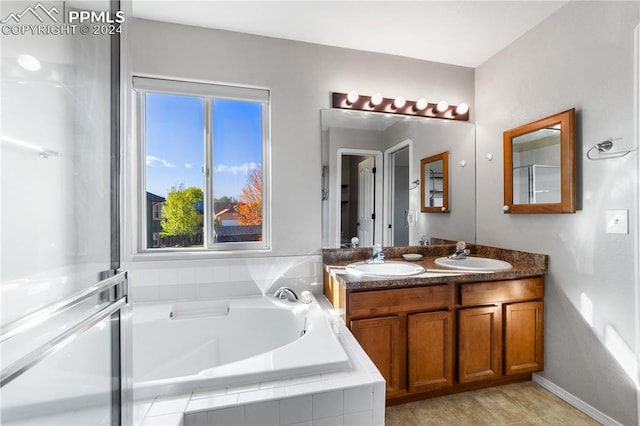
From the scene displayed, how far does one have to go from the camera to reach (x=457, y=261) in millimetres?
2281

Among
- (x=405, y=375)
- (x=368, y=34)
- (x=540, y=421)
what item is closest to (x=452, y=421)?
(x=405, y=375)

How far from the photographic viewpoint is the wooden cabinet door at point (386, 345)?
1673 millimetres

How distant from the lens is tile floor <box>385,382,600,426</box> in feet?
5.51

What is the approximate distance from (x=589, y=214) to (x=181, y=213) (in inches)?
105

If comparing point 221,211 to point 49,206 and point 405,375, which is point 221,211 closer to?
point 49,206

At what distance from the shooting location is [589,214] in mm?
1711

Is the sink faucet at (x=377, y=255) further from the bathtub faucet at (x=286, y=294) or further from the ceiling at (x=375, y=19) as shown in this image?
the ceiling at (x=375, y=19)

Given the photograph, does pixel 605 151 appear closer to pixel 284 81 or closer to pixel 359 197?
pixel 359 197

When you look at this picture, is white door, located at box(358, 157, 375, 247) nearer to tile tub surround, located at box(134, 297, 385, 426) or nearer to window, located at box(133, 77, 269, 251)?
window, located at box(133, 77, 269, 251)

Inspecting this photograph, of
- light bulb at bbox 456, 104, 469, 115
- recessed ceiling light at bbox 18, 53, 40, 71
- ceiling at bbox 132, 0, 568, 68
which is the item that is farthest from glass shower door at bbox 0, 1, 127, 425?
light bulb at bbox 456, 104, 469, 115

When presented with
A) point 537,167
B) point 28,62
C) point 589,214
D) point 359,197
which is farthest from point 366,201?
point 28,62

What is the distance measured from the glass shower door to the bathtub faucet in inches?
48.7

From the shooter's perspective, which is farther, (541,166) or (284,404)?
(541,166)

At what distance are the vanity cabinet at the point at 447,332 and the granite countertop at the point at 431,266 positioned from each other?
0.05 m
